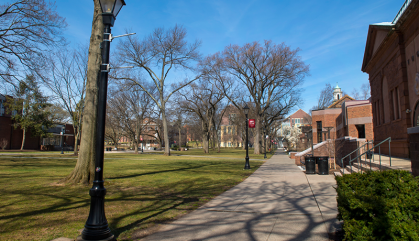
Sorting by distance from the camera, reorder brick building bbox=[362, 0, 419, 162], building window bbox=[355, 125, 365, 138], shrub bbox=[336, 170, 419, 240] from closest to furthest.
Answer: shrub bbox=[336, 170, 419, 240] → brick building bbox=[362, 0, 419, 162] → building window bbox=[355, 125, 365, 138]

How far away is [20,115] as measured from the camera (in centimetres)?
4416

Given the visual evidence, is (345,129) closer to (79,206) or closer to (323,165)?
(323,165)

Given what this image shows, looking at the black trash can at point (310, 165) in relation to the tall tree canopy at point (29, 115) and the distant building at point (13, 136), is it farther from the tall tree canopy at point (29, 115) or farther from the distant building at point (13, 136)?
the tall tree canopy at point (29, 115)

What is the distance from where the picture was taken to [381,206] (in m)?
3.12

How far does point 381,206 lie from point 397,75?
13684 millimetres

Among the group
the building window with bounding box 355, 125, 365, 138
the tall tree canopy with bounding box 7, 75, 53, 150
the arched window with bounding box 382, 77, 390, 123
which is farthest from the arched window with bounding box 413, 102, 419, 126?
the tall tree canopy with bounding box 7, 75, 53, 150

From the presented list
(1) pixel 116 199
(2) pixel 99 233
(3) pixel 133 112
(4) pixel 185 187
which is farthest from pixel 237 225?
(3) pixel 133 112

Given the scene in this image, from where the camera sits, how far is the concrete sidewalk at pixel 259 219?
14.2ft

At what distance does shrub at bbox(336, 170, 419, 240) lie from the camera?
2.89m

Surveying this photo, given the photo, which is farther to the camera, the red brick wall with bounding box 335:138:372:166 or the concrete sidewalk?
the red brick wall with bounding box 335:138:372:166

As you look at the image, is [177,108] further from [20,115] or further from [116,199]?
[116,199]

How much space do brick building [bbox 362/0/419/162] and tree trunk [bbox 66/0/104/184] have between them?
12966mm

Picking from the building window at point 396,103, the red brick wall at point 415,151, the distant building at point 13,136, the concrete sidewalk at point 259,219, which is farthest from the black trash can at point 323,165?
the distant building at point 13,136

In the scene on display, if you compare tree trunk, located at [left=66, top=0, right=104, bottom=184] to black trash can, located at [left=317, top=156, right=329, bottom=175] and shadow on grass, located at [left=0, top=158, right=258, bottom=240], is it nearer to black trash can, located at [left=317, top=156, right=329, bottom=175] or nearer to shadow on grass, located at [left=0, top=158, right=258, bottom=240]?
shadow on grass, located at [left=0, top=158, right=258, bottom=240]
